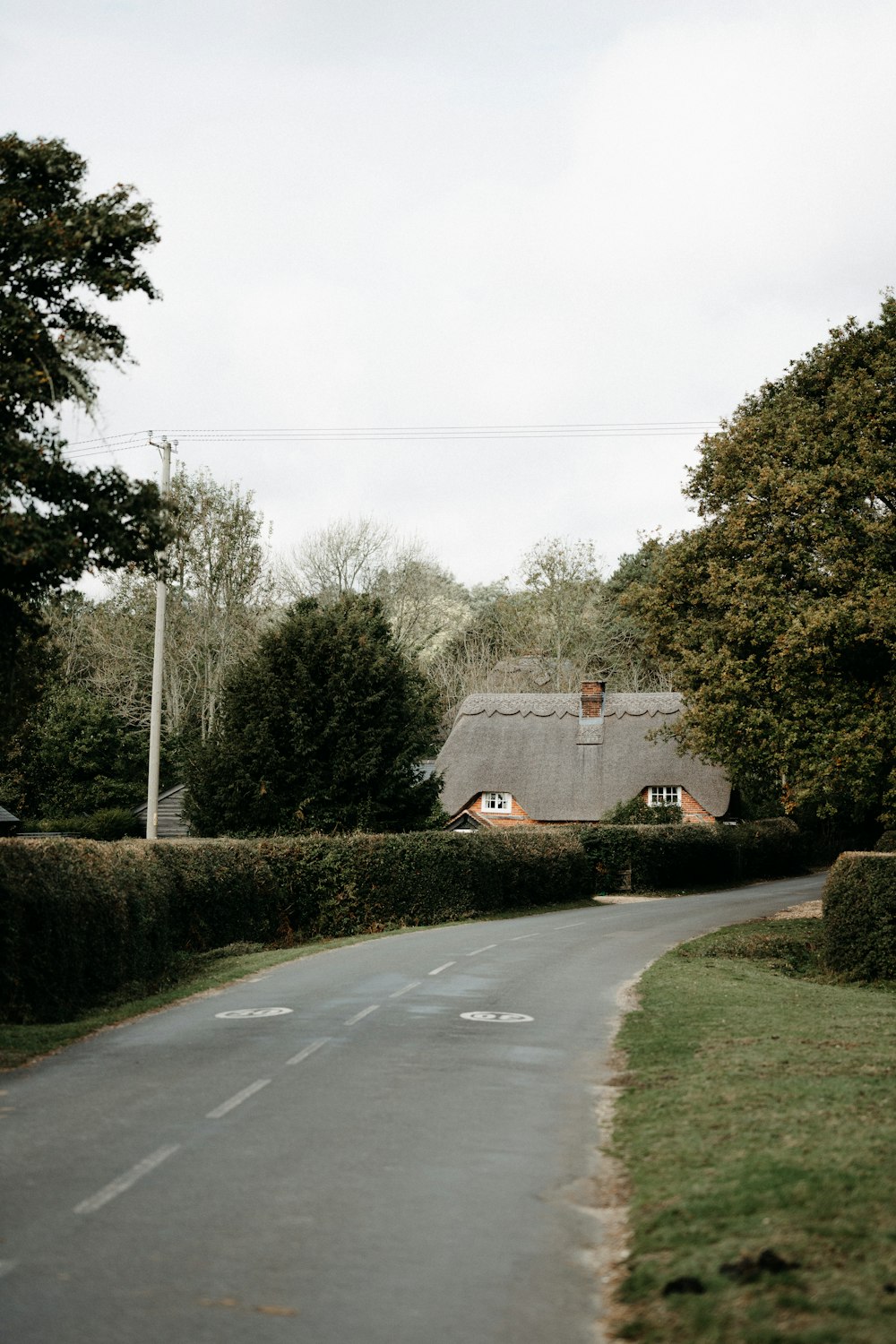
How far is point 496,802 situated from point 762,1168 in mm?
51832

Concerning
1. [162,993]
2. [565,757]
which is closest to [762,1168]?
[162,993]

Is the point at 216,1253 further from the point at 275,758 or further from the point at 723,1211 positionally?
the point at 275,758

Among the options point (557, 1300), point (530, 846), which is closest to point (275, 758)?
point (530, 846)

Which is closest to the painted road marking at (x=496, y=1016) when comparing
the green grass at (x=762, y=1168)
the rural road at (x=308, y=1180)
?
the rural road at (x=308, y=1180)

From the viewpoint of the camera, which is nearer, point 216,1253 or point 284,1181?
point 216,1253

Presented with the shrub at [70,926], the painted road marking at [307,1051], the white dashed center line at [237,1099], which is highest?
the shrub at [70,926]

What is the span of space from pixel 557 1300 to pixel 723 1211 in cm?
140

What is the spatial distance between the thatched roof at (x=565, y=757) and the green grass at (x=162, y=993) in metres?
26.3

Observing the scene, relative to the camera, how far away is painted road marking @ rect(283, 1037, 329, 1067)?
12789 millimetres

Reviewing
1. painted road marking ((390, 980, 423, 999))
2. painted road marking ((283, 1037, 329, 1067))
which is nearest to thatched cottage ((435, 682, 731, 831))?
painted road marking ((390, 980, 423, 999))

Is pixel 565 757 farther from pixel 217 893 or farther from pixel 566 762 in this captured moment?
pixel 217 893

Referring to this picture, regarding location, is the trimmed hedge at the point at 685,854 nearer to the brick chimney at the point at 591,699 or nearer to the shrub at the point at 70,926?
the brick chimney at the point at 591,699

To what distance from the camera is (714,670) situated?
2917cm

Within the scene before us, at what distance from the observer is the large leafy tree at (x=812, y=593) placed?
89.4ft
